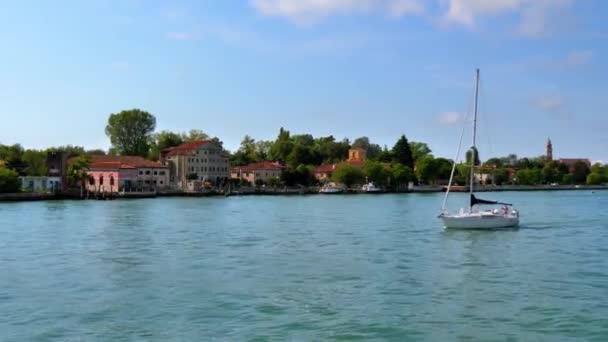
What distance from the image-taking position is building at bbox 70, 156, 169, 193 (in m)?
100

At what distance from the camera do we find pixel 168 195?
326ft

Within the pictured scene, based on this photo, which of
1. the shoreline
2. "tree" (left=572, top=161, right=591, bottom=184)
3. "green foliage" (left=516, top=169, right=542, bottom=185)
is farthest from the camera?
"tree" (left=572, top=161, right=591, bottom=184)

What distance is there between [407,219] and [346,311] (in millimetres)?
34138

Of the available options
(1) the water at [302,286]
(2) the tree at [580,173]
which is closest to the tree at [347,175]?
(2) the tree at [580,173]

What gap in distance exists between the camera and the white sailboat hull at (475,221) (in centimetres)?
3781

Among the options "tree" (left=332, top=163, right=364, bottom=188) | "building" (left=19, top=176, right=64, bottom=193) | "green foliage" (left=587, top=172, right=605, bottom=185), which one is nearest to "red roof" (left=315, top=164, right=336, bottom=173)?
"tree" (left=332, top=163, right=364, bottom=188)

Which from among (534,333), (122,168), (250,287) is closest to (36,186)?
(122,168)

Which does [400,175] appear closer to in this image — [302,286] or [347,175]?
[347,175]

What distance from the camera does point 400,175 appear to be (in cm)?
13100

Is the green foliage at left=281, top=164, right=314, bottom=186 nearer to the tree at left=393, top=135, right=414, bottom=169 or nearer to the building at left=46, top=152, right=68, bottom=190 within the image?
the tree at left=393, top=135, right=414, bottom=169

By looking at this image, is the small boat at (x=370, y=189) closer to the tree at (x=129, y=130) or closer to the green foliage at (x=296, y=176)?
the green foliage at (x=296, y=176)

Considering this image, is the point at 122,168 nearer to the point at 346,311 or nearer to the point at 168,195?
the point at 168,195

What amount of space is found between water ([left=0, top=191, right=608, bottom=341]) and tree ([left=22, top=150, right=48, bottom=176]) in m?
61.2

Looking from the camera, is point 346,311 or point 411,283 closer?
point 346,311
